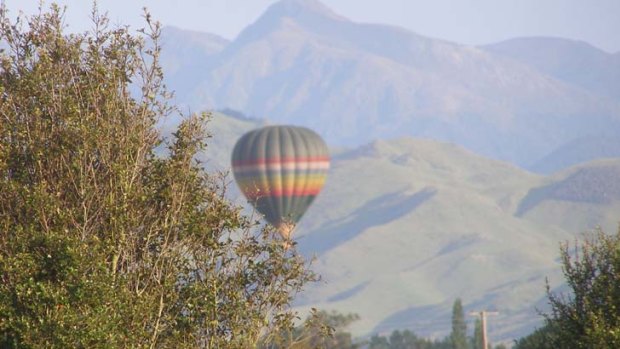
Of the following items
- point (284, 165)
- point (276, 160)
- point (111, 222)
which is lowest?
point (111, 222)

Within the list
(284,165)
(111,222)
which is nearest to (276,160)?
(284,165)

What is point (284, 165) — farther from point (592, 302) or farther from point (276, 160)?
point (592, 302)

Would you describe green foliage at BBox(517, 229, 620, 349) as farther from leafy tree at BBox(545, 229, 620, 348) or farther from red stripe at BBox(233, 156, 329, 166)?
red stripe at BBox(233, 156, 329, 166)

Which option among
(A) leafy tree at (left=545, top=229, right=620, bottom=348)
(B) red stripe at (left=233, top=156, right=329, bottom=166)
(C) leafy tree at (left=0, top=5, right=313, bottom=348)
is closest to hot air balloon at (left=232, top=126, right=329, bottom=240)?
(B) red stripe at (left=233, top=156, right=329, bottom=166)

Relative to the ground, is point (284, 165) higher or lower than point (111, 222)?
higher

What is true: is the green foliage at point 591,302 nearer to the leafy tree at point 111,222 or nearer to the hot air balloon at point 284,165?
the leafy tree at point 111,222

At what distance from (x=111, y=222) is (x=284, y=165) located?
13798 cm

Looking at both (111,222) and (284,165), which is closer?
(111,222)

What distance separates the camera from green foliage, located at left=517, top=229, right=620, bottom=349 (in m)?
49.7

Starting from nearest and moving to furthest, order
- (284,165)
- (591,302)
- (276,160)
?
(591,302) < (284,165) < (276,160)

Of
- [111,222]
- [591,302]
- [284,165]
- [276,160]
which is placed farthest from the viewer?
[276,160]

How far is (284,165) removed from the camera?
17638 centimetres

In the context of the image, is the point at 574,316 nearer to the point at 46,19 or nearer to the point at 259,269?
the point at 259,269

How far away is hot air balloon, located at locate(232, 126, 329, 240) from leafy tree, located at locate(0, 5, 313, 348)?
390 feet
